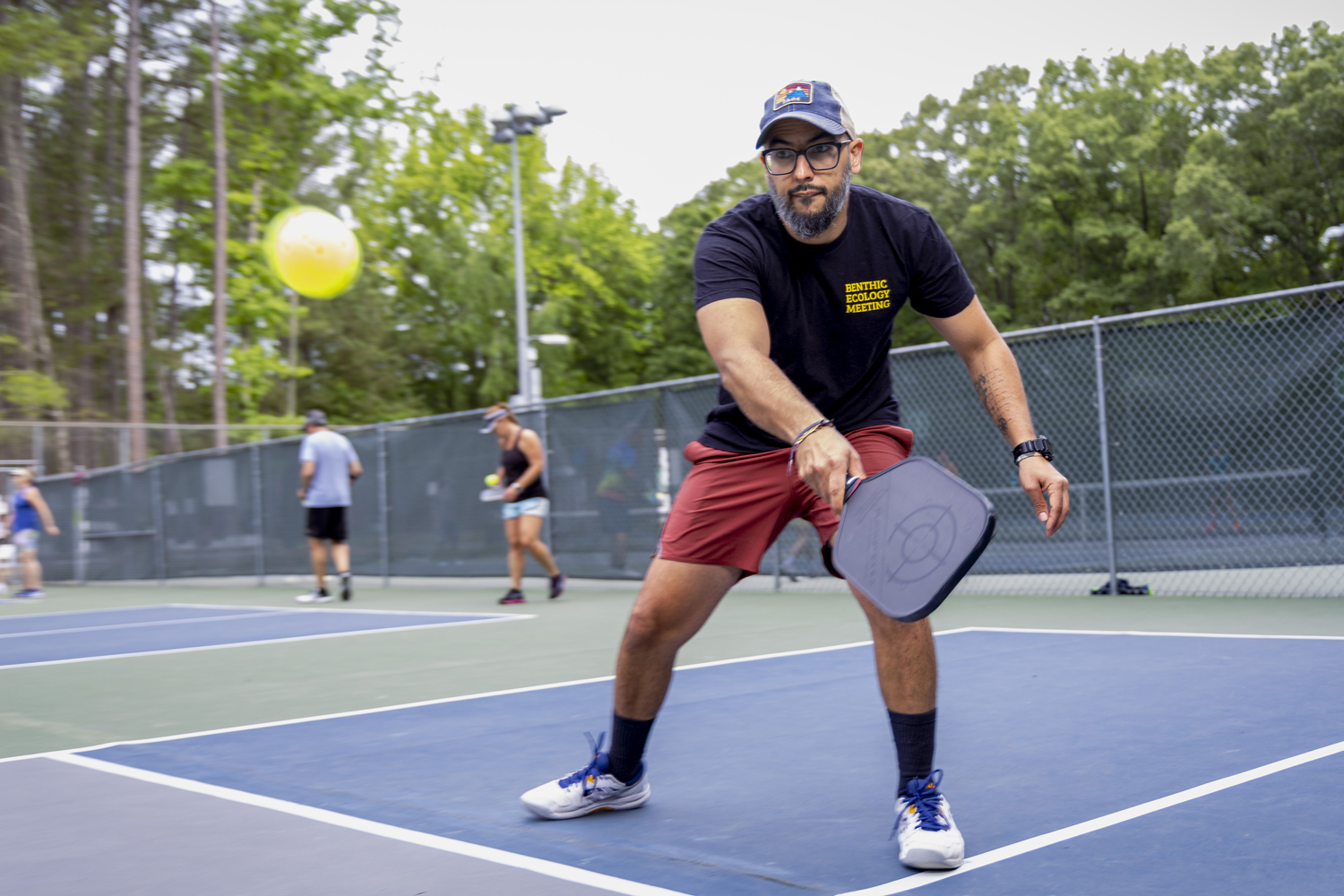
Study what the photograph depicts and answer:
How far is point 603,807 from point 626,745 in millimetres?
215

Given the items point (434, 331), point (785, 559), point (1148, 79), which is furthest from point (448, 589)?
point (1148, 79)

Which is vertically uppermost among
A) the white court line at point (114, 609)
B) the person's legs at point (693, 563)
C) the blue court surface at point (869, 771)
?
the person's legs at point (693, 563)

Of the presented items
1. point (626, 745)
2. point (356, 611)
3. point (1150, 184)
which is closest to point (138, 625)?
point (356, 611)

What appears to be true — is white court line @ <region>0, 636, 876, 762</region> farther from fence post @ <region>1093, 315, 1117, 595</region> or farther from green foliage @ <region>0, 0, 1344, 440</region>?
green foliage @ <region>0, 0, 1344, 440</region>

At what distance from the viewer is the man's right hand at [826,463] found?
2738 millimetres

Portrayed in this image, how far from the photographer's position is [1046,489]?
3002 millimetres

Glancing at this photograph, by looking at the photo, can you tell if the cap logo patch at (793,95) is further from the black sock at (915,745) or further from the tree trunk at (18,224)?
the tree trunk at (18,224)

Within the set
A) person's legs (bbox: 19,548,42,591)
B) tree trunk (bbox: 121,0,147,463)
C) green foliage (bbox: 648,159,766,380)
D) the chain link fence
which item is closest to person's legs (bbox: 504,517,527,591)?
the chain link fence

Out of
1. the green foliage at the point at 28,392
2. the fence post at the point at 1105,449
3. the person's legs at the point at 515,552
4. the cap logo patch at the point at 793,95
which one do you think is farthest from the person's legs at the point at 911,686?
the green foliage at the point at 28,392

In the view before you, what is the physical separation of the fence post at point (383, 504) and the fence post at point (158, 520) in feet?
17.6

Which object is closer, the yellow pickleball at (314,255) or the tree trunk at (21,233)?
the yellow pickleball at (314,255)

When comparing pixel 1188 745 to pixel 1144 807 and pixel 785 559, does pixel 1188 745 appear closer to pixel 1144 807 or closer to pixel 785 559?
pixel 1144 807

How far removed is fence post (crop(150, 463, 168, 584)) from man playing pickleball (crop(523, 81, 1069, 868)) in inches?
688

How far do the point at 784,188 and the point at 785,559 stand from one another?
8.94 metres
